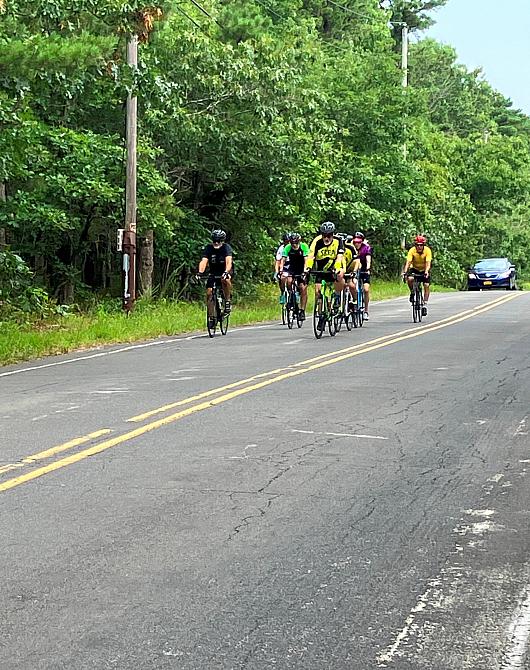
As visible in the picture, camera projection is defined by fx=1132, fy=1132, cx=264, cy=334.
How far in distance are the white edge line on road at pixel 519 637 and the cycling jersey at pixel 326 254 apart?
1444 centimetres

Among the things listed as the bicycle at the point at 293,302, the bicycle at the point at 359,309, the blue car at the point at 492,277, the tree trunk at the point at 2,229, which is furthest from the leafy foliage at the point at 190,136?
the bicycle at the point at 359,309

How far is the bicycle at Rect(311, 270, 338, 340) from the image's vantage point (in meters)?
19.5

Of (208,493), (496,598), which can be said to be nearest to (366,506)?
(208,493)

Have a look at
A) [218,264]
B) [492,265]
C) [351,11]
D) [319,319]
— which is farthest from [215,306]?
[351,11]

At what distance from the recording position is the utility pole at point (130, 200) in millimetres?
22922

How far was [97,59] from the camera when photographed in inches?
671

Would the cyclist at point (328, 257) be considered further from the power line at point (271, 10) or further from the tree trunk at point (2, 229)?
the power line at point (271, 10)

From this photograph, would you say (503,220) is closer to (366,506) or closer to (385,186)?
(385,186)

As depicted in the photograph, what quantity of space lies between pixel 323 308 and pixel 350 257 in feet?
6.49

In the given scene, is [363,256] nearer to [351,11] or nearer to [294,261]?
[294,261]

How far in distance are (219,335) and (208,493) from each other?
13.2m

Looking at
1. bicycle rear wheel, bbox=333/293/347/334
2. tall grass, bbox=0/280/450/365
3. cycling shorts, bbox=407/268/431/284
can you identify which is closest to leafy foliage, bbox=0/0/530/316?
tall grass, bbox=0/280/450/365

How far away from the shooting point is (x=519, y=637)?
4910mm

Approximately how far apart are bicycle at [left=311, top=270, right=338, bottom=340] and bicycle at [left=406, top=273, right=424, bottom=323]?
14.0ft
